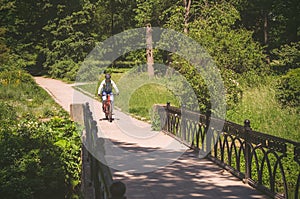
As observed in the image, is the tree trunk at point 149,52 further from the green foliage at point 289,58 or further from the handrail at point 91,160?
the handrail at point 91,160

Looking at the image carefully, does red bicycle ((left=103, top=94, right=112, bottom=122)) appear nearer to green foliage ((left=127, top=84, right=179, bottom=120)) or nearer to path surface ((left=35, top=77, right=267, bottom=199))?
path surface ((left=35, top=77, right=267, bottom=199))

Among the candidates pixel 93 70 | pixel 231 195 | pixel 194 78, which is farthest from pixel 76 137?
pixel 93 70

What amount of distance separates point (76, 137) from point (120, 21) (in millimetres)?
44317

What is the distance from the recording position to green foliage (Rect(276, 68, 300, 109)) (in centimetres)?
1953

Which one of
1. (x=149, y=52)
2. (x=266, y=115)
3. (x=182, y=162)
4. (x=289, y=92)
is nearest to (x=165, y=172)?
(x=182, y=162)

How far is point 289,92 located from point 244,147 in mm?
11448

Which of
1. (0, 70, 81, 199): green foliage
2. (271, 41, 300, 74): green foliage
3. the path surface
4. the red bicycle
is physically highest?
(271, 41, 300, 74): green foliage

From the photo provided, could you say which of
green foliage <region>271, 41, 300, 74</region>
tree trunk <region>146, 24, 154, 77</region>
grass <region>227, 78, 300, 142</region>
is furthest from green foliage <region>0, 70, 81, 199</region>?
green foliage <region>271, 41, 300, 74</region>

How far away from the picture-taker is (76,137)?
33.5 feet

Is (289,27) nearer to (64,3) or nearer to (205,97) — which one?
(64,3)

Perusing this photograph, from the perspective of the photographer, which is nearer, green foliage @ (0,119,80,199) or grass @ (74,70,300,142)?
green foliage @ (0,119,80,199)

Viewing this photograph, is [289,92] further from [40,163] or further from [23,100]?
[40,163]

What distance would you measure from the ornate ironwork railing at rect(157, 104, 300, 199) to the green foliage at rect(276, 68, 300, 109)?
6699 millimetres

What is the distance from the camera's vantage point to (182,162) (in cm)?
1012
